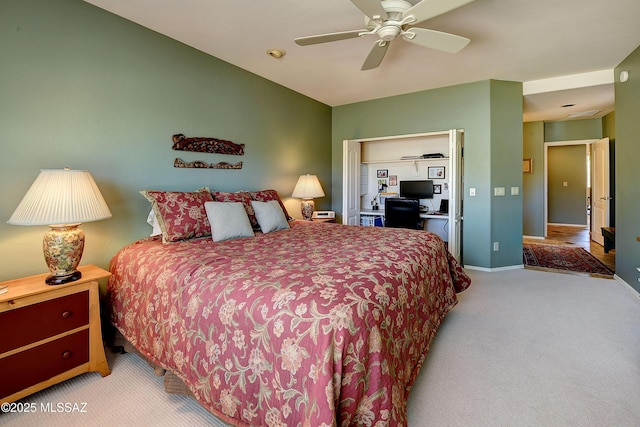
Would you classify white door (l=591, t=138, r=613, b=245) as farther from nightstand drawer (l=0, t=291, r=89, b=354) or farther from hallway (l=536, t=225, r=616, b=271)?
nightstand drawer (l=0, t=291, r=89, b=354)

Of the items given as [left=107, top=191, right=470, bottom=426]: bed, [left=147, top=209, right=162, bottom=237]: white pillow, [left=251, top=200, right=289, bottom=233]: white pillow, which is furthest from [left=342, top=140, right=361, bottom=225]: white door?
[left=147, top=209, right=162, bottom=237]: white pillow

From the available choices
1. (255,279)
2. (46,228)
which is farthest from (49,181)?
(255,279)

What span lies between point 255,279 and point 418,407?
1131 millimetres

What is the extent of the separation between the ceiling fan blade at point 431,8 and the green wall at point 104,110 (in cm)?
212

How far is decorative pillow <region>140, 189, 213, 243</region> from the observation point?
2.35 metres

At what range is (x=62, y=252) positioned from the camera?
72.1 inches

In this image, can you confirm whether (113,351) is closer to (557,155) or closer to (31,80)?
(31,80)

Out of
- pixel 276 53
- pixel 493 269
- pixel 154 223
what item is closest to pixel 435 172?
pixel 493 269

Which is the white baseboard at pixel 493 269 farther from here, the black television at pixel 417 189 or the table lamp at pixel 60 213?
the table lamp at pixel 60 213

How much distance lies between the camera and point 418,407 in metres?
1.64

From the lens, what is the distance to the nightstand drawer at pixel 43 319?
161 cm

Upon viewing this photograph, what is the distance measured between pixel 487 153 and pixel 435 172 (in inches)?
36.8

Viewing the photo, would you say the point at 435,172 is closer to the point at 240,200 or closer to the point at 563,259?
the point at 563,259

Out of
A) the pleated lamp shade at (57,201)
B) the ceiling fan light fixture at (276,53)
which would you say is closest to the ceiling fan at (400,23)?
the ceiling fan light fixture at (276,53)
